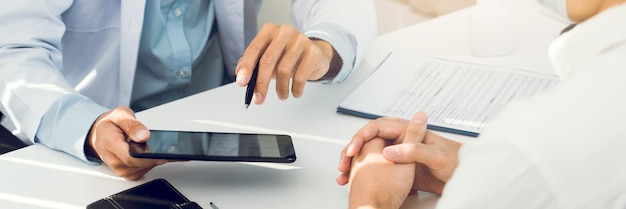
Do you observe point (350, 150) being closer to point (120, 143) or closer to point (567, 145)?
point (120, 143)

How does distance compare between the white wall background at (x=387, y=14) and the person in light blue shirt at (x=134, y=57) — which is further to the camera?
the white wall background at (x=387, y=14)

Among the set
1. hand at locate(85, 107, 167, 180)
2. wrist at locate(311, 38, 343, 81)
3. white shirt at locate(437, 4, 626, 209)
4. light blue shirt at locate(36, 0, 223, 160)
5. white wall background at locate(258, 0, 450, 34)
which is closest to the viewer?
white shirt at locate(437, 4, 626, 209)

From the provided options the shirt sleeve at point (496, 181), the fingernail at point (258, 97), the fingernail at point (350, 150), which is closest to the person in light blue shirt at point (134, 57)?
the fingernail at point (258, 97)

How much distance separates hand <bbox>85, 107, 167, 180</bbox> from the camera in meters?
0.90

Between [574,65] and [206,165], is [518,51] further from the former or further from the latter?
[574,65]

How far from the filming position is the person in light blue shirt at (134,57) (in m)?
1.01

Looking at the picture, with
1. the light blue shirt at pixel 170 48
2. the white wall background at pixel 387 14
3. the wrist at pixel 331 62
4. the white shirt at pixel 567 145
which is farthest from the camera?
the white wall background at pixel 387 14

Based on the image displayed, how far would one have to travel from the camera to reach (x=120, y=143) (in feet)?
3.01

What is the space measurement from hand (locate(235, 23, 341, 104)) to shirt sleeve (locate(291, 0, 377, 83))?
0.21ft

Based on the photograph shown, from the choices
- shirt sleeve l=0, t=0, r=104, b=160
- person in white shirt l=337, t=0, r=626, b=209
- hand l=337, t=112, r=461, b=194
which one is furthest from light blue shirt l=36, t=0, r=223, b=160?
person in white shirt l=337, t=0, r=626, b=209

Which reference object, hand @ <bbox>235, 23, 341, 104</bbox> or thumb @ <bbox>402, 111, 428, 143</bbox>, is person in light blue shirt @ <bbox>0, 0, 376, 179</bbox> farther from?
thumb @ <bbox>402, 111, 428, 143</bbox>

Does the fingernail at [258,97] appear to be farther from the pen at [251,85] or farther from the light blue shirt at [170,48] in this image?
the light blue shirt at [170,48]

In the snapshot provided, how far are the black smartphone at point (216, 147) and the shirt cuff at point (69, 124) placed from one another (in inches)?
3.9

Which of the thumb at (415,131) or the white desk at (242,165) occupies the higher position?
the thumb at (415,131)
